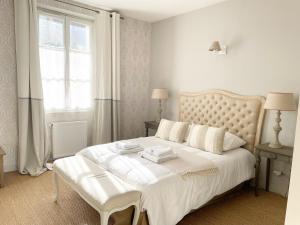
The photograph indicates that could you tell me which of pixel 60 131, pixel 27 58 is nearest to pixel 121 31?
pixel 27 58

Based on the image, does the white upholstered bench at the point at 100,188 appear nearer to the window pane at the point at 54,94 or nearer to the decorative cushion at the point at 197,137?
the decorative cushion at the point at 197,137

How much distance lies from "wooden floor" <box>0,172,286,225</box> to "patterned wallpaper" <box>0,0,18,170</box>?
575 mm

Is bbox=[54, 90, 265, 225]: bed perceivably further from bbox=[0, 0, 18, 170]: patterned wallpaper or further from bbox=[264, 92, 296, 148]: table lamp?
bbox=[0, 0, 18, 170]: patterned wallpaper

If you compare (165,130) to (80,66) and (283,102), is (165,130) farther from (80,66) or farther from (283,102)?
(80,66)

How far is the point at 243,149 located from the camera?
122 inches

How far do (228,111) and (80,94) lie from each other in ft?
8.15

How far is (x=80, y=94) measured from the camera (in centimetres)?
395

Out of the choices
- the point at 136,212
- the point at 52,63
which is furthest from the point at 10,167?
the point at 136,212

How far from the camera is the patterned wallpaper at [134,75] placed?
173 inches

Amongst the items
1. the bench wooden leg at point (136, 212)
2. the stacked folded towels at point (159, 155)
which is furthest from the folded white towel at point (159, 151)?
the bench wooden leg at point (136, 212)

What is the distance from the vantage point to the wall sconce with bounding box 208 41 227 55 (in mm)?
3321

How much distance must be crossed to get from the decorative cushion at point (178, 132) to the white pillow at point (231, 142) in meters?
0.62

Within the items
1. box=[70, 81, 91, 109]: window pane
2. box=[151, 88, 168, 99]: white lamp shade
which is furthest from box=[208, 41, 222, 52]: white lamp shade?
box=[70, 81, 91, 109]: window pane

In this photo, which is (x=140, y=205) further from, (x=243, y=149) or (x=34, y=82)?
(x=34, y=82)
